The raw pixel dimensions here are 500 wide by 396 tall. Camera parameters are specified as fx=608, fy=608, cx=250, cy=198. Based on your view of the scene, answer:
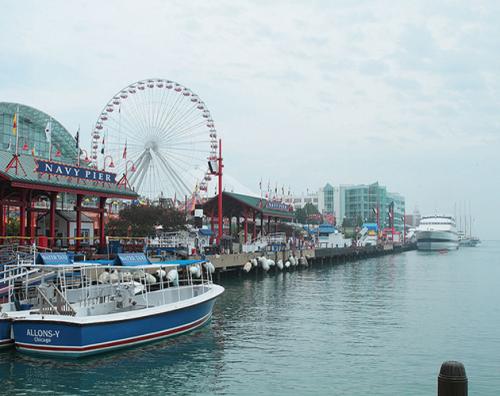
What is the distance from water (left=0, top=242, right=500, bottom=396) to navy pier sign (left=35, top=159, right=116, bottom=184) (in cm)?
1463

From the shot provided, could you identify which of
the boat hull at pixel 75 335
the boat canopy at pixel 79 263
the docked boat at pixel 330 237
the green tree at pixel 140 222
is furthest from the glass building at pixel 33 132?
the boat hull at pixel 75 335

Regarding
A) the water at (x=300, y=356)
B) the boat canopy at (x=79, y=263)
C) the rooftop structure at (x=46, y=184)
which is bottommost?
the water at (x=300, y=356)

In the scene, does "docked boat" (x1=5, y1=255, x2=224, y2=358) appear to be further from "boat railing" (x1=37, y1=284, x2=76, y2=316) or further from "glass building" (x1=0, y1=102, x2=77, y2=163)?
"glass building" (x1=0, y1=102, x2=77, y2=163)

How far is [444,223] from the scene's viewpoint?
631 ft

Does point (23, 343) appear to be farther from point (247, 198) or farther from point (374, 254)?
point (374, 254)

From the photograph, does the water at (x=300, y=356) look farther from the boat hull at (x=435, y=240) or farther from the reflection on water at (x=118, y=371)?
the boat hull at (x=435, y=240)

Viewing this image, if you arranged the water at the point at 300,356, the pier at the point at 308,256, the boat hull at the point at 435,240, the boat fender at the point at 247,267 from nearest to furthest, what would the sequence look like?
the water at the point at 300,356 < the pier at the point at 308,256 < the boat fender at the point at 247,267 < the boat hull at the point at 435,240

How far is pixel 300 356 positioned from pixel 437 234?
167431mm

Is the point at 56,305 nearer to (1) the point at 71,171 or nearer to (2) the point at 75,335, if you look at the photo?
(2) the point at 75,335

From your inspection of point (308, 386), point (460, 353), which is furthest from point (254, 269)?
point (308, 386)

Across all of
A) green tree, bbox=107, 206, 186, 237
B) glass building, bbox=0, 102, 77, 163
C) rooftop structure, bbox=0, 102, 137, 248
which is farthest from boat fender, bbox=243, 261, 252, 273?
glass building, bbox=0, 102, 77, 163

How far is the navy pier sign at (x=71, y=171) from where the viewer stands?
4300cm

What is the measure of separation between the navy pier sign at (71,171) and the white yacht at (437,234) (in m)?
149

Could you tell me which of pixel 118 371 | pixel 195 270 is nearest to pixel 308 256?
pixel 195 270
